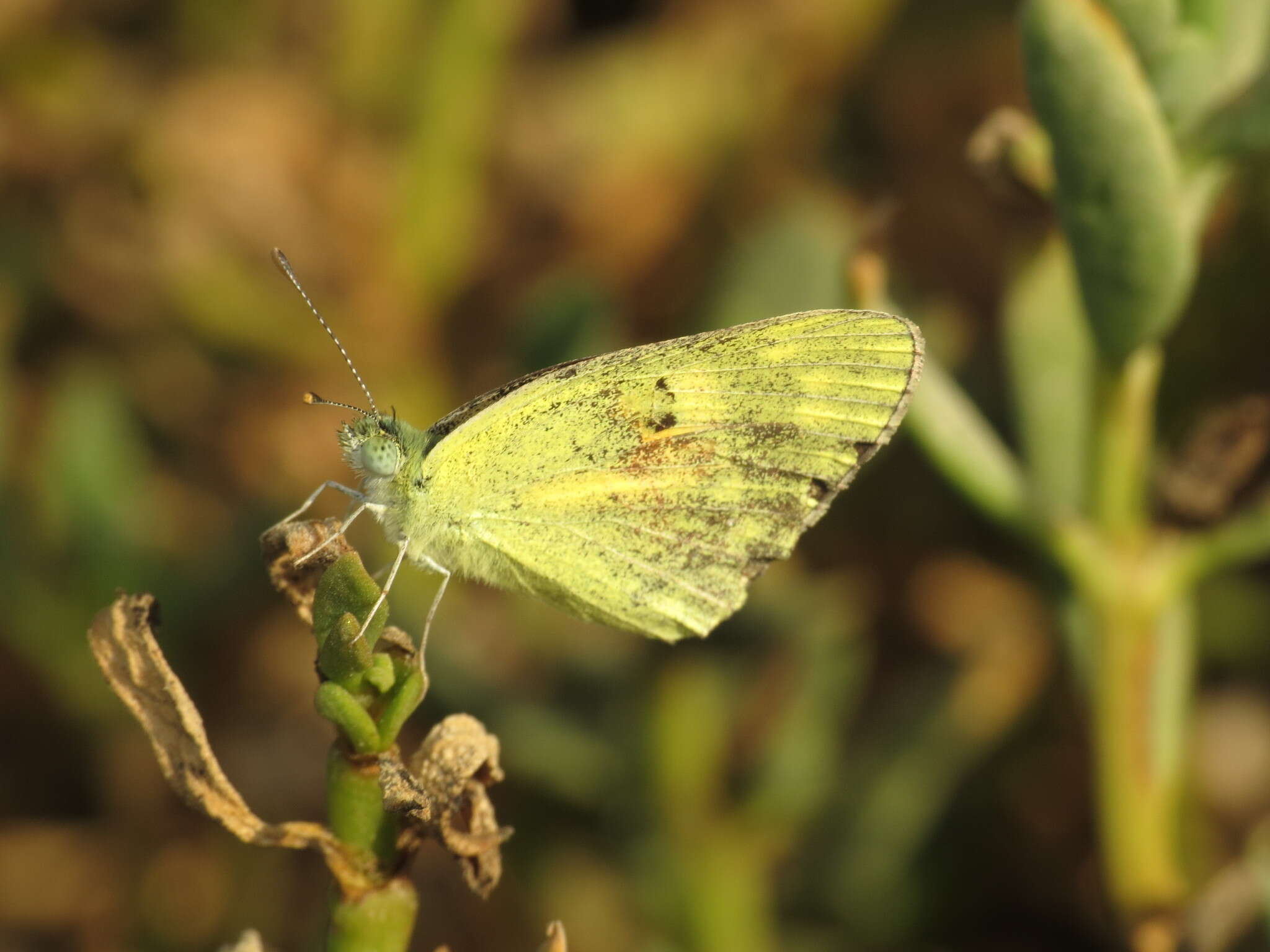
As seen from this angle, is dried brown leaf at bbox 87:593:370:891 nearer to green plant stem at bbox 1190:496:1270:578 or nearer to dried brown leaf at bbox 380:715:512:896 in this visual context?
dried brown leaf at bbox 380:715:512:896

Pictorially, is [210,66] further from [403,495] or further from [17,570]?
[403,495]

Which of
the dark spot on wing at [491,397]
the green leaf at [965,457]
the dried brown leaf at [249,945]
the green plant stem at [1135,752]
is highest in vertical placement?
the green leaf at [965,457]

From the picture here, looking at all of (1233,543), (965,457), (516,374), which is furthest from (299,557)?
(516,374)

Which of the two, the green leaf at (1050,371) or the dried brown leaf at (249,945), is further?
the green leaf at (1050,371)

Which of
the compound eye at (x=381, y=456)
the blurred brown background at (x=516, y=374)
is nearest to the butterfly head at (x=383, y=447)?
the compound eye at (x=381, y=456)

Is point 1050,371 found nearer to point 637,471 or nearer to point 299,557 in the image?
point 637,471

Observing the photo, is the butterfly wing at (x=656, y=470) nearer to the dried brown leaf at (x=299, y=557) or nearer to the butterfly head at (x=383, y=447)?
the butterfly head at (x=383, y=447)

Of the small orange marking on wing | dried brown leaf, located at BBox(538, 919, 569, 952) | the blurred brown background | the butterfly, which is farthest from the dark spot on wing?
dried brown leaf, located at BBox(538, 919, 569, 952)
